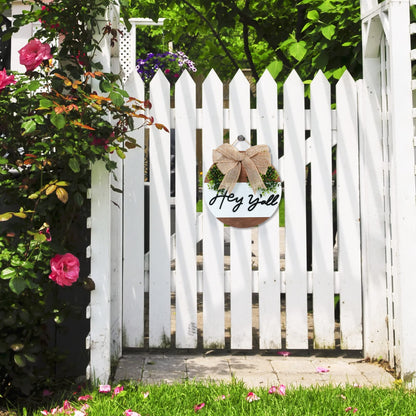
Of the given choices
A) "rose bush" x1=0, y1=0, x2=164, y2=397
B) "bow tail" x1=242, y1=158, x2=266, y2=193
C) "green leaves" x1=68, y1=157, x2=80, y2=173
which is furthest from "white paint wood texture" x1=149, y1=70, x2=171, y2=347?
"green leaves" x1=68, y1=157, x2=80, y2=173

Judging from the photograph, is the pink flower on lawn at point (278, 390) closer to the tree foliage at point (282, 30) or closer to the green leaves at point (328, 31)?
the tree foliage at point (282, 30)

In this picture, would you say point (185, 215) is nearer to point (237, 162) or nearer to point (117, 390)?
point (237, 162)

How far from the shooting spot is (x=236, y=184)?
408 cm

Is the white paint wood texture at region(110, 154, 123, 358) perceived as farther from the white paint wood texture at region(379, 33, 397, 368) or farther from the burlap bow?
the white paint wood texture at region(379, 33, 397, 368)

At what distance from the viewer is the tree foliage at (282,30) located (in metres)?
4.51

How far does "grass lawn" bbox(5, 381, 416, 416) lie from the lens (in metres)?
2.87

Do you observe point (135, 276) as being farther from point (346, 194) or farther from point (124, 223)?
point (346, 194)

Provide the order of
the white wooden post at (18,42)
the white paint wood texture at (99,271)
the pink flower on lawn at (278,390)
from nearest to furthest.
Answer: the pink flower on lawn at (278,390) → the white paint wood texture at (99,271) → the white wooden post at (18,42)

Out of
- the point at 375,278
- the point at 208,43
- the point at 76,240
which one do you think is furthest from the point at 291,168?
the point at 208,43

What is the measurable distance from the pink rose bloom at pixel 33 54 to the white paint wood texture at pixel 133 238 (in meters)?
0.93

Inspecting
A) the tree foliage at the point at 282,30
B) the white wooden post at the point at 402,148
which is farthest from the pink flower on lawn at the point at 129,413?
the tree foliage at the point at 282,30

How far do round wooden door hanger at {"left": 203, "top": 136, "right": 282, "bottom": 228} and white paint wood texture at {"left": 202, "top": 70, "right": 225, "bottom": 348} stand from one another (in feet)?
0.18

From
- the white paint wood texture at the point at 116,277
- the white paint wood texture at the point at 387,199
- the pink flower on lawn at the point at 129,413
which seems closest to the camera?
the pink flower on lawn at the point at 129,413

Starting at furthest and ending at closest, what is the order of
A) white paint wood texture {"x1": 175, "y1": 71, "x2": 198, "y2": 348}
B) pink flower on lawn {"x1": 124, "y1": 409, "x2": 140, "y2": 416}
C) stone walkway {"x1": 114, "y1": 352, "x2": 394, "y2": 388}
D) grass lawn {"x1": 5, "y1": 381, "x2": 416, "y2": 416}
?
white paint wood texture {"x1": 175, "y1": 71, "x2": 198, "y2": 348} → stone walkway {"x1": 114, "y1": 352, "x2": 394, "y2": 388} → grass lawn {"x1": 5, "y1": 381, "x2": 416, "y2": 416} → pink flower on lawn {"x1": 124, "y1": 409, "x2": 140, "y2": 416}
